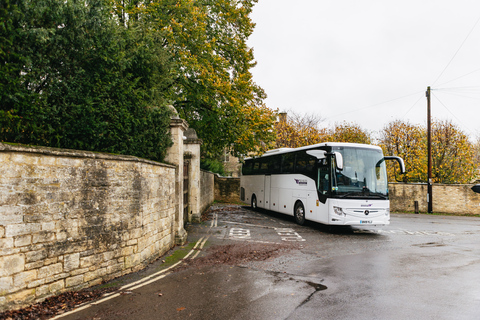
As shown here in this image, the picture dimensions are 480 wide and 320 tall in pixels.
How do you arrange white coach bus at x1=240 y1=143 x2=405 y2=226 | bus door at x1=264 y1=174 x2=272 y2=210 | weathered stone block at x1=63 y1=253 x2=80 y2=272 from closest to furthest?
weathered stone block at x1=63 y1=253 x2=80 y2=272, white coach bus at x1=240 y1=143 x2=405 y2=226, bus door at x1=264 y1=174 x2=272 y2=210

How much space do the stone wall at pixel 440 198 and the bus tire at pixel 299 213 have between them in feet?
42.7

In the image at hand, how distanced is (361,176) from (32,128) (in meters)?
10.4

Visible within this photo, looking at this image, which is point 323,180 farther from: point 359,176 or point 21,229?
point 21,229

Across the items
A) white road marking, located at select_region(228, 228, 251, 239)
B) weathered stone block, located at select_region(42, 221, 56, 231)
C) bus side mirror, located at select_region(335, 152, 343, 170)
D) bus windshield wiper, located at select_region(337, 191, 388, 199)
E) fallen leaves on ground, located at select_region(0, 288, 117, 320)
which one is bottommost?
white road marking, located at select_region(228, 228, 251, 239)

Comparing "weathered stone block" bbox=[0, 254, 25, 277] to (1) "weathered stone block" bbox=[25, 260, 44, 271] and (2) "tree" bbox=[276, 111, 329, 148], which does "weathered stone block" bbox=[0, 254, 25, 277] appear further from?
(2) "tree" bbox=[276, 111, 329, 148]

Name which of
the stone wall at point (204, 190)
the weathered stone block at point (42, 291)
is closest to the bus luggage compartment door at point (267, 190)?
the stone wall at point (204, 190)

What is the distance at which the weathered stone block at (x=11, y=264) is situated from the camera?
4.43 m

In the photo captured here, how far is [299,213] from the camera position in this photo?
1490 cm

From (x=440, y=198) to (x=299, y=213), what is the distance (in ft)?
49.4

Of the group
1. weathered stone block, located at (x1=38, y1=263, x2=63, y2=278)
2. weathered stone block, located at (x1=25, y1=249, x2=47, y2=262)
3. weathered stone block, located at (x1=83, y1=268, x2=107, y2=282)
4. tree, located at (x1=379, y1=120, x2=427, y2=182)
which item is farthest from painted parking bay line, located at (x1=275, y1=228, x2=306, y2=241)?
tree, located at (x1=379, y1=120, x2=427, y2=182)

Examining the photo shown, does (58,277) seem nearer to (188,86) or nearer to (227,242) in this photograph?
(227,242)

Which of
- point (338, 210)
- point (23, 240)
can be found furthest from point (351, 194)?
point (23, 240)

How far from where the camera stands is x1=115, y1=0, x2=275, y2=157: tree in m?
13.5

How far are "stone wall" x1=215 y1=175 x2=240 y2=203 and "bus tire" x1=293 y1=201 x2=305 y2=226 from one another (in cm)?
1353
